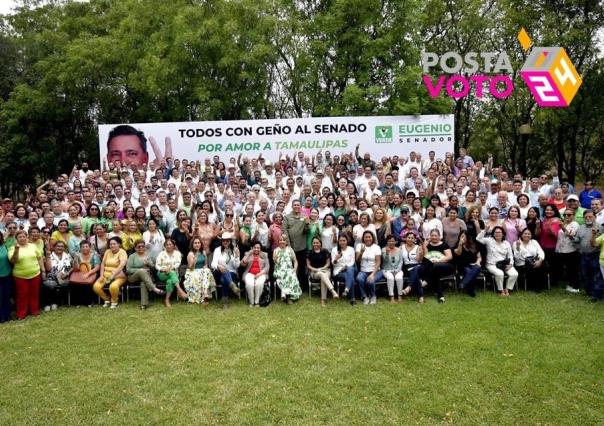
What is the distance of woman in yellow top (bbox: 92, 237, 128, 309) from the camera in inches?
312

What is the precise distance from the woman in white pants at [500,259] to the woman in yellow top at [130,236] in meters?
6.29

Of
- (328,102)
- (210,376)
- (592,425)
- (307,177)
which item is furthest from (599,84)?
(210,376)

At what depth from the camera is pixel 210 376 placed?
205 inches

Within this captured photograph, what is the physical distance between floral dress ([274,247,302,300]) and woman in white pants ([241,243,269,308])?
0.73 feet

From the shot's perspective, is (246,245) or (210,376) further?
(246,245)

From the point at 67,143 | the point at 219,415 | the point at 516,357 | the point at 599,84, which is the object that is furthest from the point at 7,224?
the point at 599,84

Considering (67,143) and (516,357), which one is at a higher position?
(67,143)

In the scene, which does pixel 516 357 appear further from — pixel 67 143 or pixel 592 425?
pixel 67 143

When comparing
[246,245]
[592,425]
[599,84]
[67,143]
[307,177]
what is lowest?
[592,425]

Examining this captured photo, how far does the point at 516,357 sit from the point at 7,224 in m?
7.95

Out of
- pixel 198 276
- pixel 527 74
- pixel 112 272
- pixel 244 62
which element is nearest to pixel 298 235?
pixel 198 276

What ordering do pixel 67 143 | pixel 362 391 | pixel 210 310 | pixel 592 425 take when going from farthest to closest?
pixel 67 143 < pixel 210 310 < pixel 362 391 < pixel 592 425

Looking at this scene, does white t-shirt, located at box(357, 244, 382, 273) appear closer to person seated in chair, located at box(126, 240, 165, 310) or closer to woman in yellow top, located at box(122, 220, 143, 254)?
person seated in chair, located at box(126, 240, 165, 310)

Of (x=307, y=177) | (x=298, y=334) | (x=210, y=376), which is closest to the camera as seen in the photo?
(x=210, y=376)
